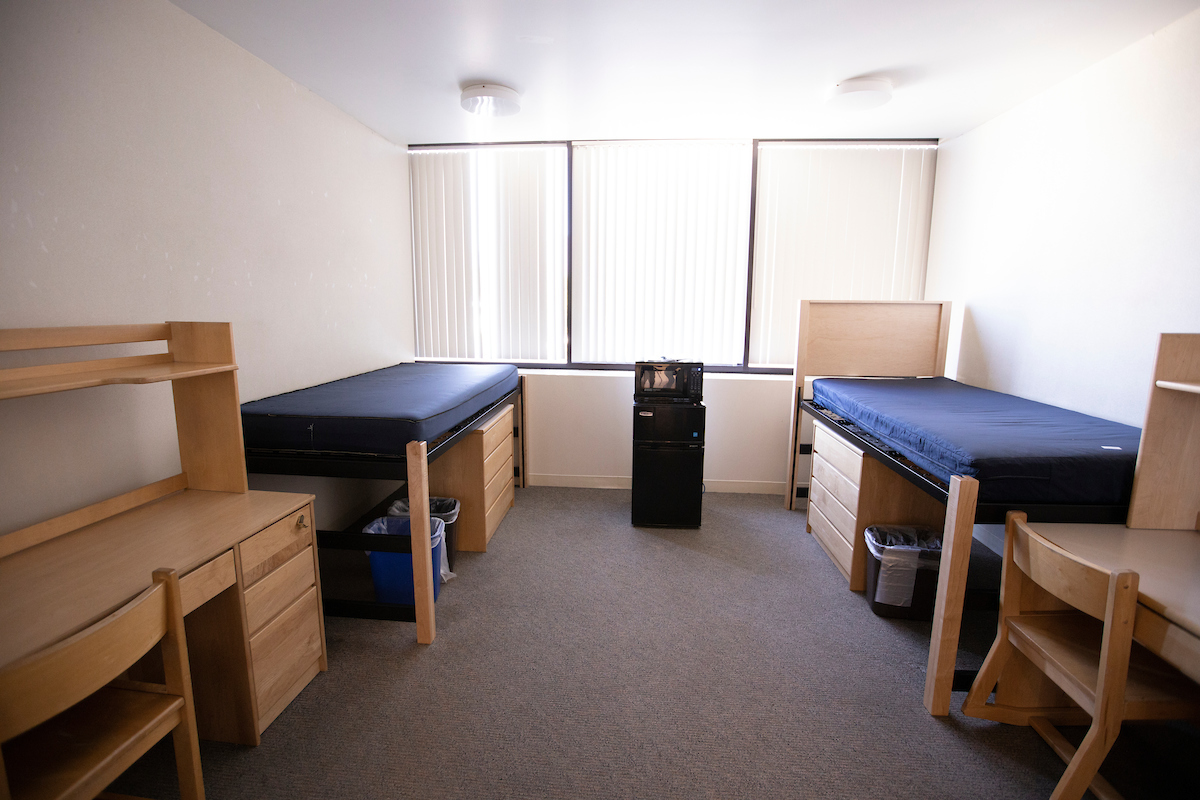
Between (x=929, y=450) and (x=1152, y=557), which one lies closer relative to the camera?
(x=1152, y=557)

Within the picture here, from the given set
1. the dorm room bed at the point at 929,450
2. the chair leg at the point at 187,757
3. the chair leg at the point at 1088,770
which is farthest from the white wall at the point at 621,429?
the chair leg at the point at 187,757

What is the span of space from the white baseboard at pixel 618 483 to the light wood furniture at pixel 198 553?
216 centimetres

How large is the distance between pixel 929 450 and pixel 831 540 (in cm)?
108

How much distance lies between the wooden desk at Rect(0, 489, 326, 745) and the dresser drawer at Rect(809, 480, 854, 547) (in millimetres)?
2335

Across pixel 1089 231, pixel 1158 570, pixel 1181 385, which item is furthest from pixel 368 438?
pixel 1089 231

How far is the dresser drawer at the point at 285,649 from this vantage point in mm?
1620

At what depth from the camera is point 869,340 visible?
11.0ft

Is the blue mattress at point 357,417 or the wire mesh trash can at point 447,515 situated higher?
the blue mattress at point 357,417

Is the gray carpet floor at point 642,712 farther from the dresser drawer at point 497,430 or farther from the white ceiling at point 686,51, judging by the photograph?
the white ceiling at point 686,51

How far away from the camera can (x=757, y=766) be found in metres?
1.56

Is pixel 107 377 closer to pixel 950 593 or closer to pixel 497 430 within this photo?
pixel 497 430

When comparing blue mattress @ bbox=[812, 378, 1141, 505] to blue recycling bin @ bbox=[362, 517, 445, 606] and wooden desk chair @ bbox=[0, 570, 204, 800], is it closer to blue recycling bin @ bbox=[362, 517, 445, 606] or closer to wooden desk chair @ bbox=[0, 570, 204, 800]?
blue recycling bin @ bbox=[362, 517, 445, 606]

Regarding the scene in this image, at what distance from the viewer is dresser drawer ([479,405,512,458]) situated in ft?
9.38

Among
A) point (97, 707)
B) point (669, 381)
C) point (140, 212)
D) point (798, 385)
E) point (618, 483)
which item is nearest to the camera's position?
point (97, 707)
